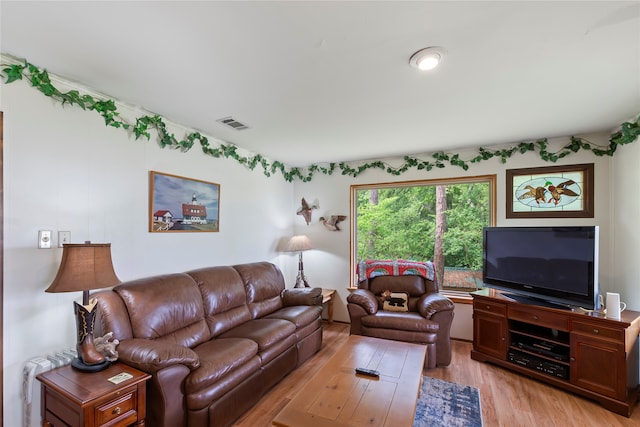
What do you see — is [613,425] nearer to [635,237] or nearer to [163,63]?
[635,237]

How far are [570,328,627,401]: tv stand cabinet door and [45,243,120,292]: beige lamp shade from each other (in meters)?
3.72

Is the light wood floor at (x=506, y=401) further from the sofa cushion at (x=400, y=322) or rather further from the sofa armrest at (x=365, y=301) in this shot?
the sofa armrest at (x=365, y=301)

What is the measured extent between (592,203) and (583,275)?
1046 millimetres

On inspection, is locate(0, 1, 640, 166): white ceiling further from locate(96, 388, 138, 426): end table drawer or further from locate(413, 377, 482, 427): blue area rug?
locate(413, 377, 482, 427): blue area rug

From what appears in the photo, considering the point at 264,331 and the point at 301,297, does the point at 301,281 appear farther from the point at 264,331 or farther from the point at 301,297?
the point at 264,331

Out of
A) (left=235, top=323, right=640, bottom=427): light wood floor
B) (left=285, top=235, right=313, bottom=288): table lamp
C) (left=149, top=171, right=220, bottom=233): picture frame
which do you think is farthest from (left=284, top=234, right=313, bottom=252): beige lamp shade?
(left=235, top=323, right=640, bottom=427): light wood floor

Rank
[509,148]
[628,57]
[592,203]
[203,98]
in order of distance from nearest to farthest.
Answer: [628,57] → [203,98] → [592,203] → [509,148]

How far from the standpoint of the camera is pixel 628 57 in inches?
70.7

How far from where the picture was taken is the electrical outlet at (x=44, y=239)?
197cm

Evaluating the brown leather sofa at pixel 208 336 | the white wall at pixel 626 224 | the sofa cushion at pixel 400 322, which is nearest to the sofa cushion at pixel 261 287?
the brown leather sofa at pixel 208 336

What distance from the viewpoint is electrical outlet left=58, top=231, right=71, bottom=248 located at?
6.75ft

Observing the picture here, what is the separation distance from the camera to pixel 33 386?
186 cm

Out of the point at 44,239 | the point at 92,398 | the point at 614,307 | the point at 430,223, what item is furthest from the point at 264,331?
the point at 614,307

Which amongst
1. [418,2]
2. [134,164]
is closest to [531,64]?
[418,2]
